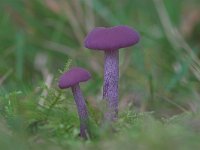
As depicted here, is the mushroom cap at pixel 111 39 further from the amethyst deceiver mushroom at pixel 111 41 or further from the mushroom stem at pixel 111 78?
the mushroom stem at pixel 111 78

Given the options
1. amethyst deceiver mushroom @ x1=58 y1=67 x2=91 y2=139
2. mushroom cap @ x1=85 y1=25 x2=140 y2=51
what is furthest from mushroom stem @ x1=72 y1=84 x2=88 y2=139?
mushroom cap @ x1=85 y1=25 x2=140 y2=51

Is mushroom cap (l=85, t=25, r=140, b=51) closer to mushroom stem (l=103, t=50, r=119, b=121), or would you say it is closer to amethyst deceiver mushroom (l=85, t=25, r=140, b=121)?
amethyst deceiver mushroom (l=85, t=25, r=140, b=121)

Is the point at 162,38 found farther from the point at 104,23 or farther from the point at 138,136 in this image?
the point at 138,136

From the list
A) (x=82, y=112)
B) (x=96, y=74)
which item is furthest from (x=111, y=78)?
(x=96, y=74)

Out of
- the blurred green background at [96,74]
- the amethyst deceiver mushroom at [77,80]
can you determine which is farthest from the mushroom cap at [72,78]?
the blurred green background at [96,74]

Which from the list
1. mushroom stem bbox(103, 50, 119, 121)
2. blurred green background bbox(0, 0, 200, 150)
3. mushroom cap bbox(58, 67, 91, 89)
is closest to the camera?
blurred green background bbox(0, 0, 200, 150)

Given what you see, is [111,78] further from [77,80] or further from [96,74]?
[96,74]

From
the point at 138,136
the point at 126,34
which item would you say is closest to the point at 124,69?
the point at 126,34
